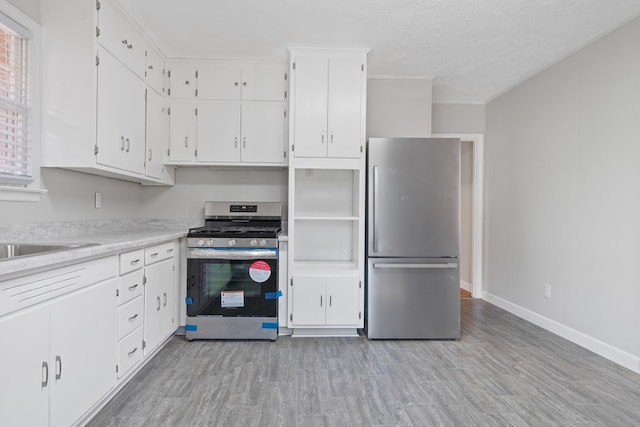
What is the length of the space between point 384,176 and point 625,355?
2.25 meters

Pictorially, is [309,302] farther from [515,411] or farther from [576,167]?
[576,167]

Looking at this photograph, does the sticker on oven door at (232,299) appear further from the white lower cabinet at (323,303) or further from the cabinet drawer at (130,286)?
the cabinet drawer at (130,286)

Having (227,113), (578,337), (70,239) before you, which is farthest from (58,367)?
(578,337)

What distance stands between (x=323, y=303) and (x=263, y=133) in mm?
1723

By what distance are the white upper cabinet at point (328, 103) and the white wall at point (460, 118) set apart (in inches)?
67.0

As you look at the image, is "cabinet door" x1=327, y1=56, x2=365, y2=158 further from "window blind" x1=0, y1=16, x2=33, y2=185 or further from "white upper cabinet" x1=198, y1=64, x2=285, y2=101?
"window blind" x1=0, y1=16, x2=33, y2=185

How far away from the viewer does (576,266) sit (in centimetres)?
282

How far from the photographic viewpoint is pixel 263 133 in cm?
312

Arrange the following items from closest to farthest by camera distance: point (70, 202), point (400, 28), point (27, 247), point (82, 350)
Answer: point (82, 350) → point (27, 247) → point (70, 202) → point (400, 28)

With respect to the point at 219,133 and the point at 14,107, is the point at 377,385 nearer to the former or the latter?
the point at 219,133

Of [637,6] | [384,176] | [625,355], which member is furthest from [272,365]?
[637,6]

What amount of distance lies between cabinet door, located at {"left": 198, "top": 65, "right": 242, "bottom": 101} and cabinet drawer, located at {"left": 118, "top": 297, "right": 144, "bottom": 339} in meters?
1.98

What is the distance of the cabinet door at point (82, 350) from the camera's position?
1.41 meters

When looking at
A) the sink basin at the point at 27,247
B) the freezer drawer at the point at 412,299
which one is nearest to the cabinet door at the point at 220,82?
the sink basin at the point at 27,247
